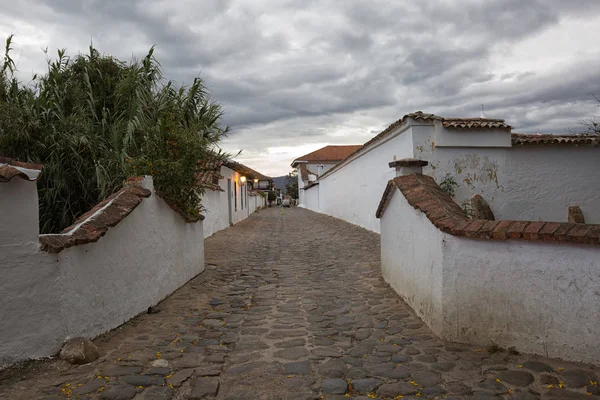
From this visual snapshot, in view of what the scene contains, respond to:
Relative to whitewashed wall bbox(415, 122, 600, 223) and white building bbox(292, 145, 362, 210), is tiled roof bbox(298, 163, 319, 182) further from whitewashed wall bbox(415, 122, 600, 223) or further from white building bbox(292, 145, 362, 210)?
whitewashed wall bbox(415, 122, 600, 223)

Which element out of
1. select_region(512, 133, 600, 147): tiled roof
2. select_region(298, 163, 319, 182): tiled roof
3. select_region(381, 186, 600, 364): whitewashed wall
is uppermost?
select_region(298, 163, 319, 182): tiled roof

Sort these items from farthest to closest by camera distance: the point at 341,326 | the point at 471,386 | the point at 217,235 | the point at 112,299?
the point at 217,235 < the point at 341,326 < the point at 112,299 < the point at 471,386

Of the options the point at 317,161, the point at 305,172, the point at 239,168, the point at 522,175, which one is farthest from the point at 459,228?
the point at 317,161

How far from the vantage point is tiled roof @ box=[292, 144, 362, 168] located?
46969mm

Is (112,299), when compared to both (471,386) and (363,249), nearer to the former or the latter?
(471,386)

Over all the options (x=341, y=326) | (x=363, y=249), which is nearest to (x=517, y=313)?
(x=341, y=326)

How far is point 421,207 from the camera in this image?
461 centimetres

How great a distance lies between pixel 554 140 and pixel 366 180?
6486mm

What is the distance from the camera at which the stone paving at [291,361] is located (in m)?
3.09

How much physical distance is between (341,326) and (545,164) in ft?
26.3

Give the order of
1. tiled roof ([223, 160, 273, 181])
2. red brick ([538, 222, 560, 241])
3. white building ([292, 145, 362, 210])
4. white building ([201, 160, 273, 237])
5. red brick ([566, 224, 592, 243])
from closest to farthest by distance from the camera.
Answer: red brick ([566, 224, 592, 243]) → red brick ([538, 222, 560, 241]) → white building ([201, 160, 273, 237]) → tiled roof ([223, 160, 273, 181]) → white building ([292, 145, 362, 210])

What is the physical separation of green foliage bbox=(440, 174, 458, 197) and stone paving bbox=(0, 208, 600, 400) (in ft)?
14.0

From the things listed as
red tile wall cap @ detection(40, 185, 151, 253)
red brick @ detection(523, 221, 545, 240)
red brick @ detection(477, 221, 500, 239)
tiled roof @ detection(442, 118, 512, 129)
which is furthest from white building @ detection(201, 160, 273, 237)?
red brick @ detection(523, 221, 545, 240)

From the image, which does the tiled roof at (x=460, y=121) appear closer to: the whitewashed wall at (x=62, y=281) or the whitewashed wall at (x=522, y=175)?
the whitewashed wall at (x=522, y=175)
